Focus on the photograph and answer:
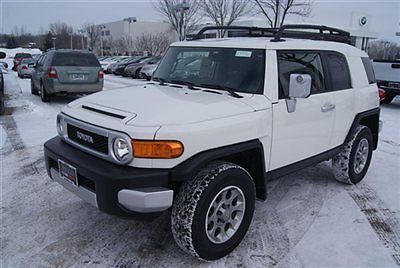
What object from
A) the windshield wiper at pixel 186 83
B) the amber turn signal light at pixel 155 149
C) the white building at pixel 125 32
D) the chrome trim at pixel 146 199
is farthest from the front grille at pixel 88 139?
the white building at pixel 125 32

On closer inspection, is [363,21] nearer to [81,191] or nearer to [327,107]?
[327,107]

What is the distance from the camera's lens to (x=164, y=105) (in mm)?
3182

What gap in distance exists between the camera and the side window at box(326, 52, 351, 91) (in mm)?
4414

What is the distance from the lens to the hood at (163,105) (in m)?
2.92

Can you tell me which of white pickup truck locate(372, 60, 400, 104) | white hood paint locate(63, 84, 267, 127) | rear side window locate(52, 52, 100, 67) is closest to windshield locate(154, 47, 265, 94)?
white hood paint locate(63, 84, 267, 127)

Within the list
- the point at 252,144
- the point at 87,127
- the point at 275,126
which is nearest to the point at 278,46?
the point at 275,126

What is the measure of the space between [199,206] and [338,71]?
271cm

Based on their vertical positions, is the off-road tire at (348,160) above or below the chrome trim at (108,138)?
below

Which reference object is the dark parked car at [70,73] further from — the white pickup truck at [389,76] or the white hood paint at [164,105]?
the white pickup truck at [389,76]

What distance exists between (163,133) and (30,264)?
164 cm

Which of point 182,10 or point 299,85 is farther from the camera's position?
point 182,10

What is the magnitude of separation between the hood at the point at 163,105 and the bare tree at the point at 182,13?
26.5 meters

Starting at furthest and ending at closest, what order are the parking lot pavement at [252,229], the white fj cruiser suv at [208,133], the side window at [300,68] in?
the side window at [300,68]
the parking lot pavement at [252,229]
the white fj cruiser suv at [208,133]

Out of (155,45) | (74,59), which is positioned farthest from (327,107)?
(155,45)
